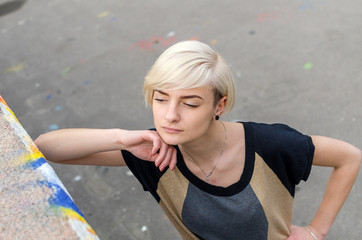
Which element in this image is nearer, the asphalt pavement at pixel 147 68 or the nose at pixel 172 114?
the nose at pixel 172 114

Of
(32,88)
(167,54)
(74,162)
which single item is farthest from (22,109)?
(167,54)

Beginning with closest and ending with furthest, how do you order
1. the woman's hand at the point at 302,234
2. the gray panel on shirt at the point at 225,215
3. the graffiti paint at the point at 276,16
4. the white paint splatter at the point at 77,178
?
1. the gray panel on shirt at the point at 225,215
2. the woman's hand at the point at 302,234
3. the white paint splatter at the point at 77,178
4. the graffiti paint at the point at 276,16

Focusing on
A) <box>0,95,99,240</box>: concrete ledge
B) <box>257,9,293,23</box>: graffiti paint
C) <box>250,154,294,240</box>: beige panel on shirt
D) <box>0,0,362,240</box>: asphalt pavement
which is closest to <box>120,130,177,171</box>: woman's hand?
<box>250,154,294,240</box>: beige panel on shirt

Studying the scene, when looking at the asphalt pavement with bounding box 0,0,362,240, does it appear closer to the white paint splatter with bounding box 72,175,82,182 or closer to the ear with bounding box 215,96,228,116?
the white paint splatter with bounding box 72,175,82,182

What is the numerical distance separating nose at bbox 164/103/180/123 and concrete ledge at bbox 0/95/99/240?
504 mm

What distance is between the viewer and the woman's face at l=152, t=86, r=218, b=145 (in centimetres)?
165

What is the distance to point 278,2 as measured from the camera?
6141mm

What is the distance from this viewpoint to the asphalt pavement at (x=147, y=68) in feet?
12.3

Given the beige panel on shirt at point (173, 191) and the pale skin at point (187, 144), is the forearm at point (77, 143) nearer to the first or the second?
the pale skin at point (187, 144)

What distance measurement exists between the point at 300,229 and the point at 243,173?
1.84 feet

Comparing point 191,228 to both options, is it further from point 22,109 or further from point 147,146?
point 22,109

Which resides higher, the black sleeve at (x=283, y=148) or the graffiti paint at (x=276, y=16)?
the black sleeve at (x=283, y=148)

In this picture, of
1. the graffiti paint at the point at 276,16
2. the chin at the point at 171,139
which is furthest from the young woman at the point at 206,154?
the graffiti paint at the point at 276,16

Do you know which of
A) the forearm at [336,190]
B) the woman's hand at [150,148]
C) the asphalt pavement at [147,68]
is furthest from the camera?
the asphalt pavement at [147,68]
